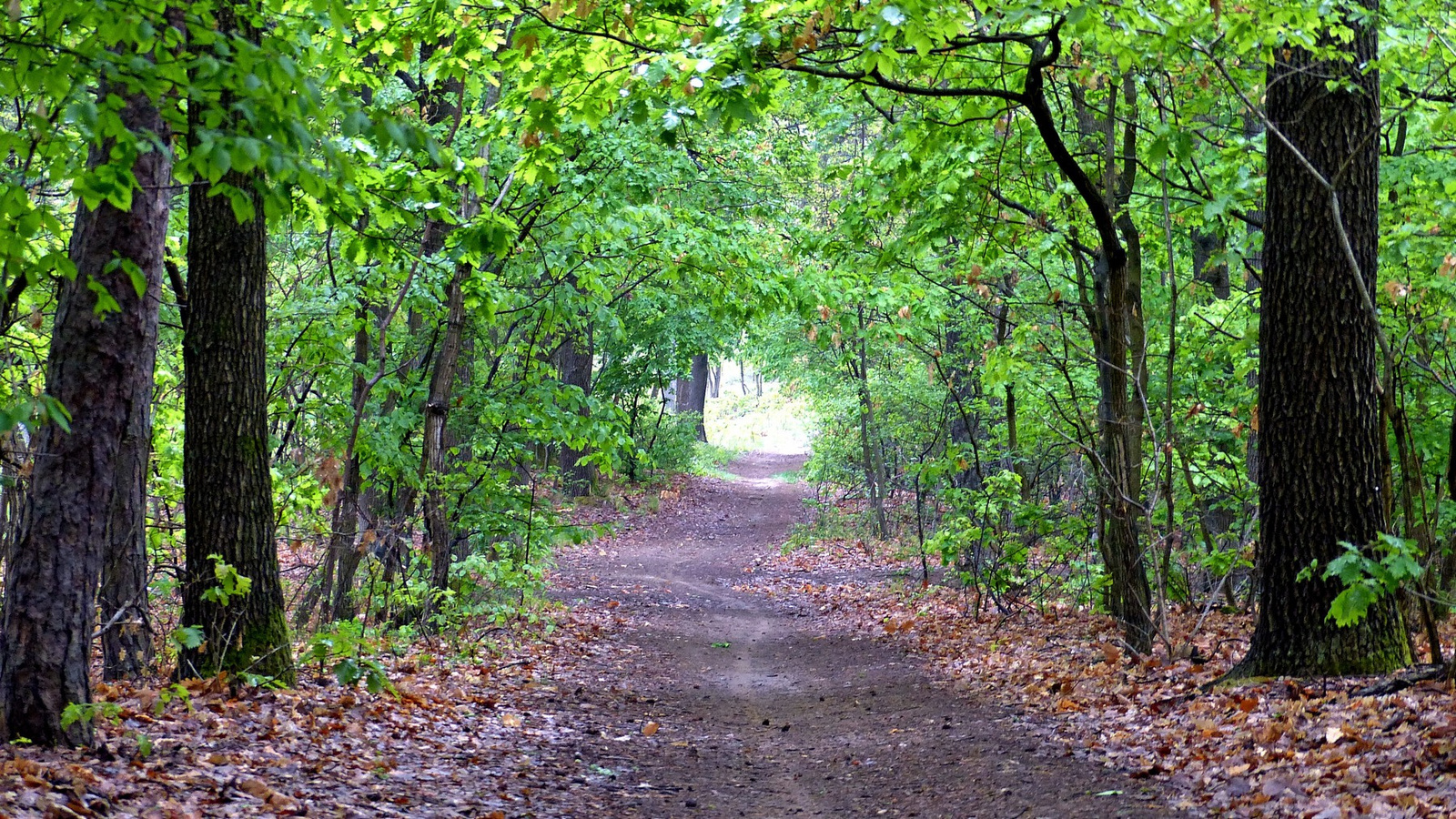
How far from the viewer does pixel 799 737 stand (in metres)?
7.63

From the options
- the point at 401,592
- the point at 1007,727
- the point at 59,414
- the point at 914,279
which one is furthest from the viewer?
the point at 914,279

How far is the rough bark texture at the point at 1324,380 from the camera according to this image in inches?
244

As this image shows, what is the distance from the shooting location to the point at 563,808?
5.55 metres

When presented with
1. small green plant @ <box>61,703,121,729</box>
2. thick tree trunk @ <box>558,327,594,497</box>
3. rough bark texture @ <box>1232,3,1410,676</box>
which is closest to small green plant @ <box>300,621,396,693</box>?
small green plant @ <box>61,703,121,729</box>

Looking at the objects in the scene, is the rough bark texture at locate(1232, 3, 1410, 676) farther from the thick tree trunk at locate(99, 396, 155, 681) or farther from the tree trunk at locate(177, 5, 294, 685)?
the thick tree trunk at locate(99, 396, 155, 681)

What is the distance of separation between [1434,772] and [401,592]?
313 inches

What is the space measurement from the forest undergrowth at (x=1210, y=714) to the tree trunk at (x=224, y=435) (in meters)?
5.35

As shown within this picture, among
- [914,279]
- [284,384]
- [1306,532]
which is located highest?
[914,279]

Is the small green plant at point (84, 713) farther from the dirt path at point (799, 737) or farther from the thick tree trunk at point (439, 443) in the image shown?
the thick tree trunk at point (439, 443)

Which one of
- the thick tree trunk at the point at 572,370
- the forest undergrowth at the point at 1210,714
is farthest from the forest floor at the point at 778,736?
the thick tree trunk at the point at 572,370

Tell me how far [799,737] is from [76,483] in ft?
16.5

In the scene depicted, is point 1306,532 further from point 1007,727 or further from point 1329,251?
point 1007,727

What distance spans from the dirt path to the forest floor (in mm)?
30

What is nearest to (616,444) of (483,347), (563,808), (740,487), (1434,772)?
(483,347)
